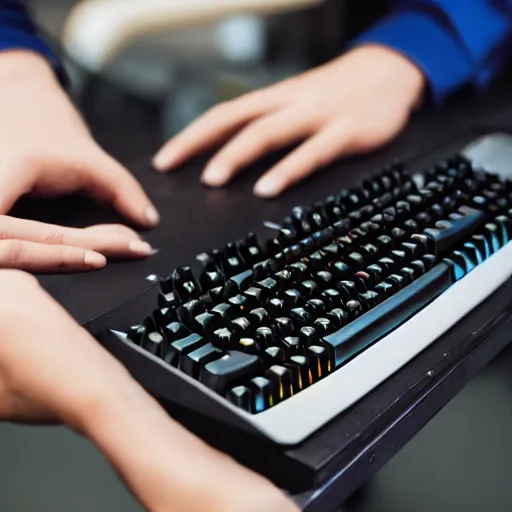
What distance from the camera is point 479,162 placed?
32.5 inches

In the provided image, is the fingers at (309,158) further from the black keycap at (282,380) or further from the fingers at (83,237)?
the black keycap at (282,380)

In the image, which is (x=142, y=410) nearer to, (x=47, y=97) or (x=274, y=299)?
(x=274, y=299)

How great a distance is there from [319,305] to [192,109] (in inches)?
41.2

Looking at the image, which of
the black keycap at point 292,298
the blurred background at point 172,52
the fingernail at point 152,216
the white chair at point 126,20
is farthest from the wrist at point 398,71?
the black keycap at point 292,298

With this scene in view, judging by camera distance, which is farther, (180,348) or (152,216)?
(152,216)

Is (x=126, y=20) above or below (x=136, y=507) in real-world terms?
above

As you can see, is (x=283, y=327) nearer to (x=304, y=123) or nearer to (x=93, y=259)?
(x=93, y=259)

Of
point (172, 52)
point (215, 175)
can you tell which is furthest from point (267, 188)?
point (172, 52)

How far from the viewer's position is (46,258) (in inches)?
23.1

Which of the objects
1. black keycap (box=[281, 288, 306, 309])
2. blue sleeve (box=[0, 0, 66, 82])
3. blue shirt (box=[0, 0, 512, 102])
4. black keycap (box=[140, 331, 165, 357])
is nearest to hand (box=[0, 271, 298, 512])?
black keycap (box=[140, 331, 165, 357])

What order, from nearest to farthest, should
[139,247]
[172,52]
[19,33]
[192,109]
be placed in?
[139,247] < [19,33] < [192,109] < [172,52]

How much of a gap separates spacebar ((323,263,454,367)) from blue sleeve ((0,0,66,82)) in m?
0.63

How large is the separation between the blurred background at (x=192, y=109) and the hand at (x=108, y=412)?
0.03 meters

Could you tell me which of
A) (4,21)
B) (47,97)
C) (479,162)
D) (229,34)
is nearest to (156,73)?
(229,34)
